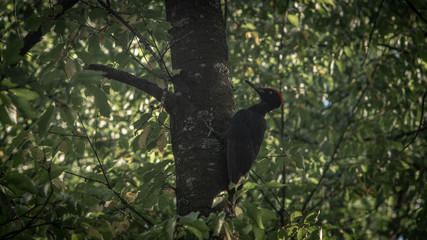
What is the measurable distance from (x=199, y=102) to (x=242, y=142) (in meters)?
0.64

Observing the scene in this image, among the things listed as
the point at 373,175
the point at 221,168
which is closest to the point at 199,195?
the point at 221,168

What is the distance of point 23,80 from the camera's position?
151 cm

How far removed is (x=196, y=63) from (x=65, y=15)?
40.1 inches

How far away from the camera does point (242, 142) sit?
2.92 metres

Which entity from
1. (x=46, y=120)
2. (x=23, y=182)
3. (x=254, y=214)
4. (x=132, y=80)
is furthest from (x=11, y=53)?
(x=254, y=214)

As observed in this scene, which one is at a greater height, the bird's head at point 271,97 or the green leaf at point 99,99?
the bird's head at point 271,97

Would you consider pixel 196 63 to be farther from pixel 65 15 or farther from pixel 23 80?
pixel 23 80

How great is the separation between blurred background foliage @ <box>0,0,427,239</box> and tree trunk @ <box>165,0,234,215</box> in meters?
0.25

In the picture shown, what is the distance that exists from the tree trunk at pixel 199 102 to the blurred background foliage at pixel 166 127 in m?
0.25

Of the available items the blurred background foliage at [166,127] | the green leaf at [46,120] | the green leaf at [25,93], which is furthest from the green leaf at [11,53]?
the green leaf at [46,120]

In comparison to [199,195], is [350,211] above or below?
below

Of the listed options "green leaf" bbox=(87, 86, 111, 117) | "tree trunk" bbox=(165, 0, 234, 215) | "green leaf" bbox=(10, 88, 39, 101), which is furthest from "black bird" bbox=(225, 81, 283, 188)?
"green leaf" bbox=(10, 88, 39, 101)

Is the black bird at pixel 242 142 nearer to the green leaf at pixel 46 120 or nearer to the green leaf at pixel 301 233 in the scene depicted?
the green leaf at pixel 301 233

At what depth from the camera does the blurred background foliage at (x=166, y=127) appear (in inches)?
64.8
